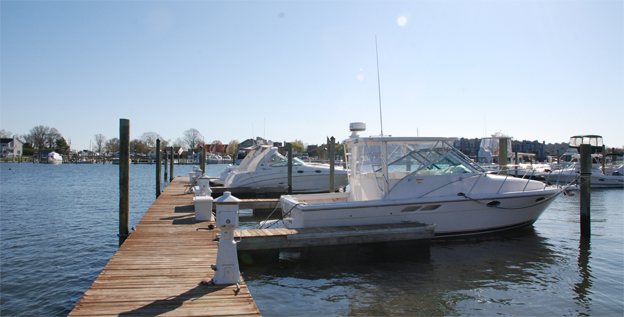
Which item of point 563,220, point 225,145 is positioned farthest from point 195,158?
point 563,220

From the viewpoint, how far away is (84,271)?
27.5ft

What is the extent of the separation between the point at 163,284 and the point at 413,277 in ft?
14.8

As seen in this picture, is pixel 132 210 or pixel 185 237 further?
pixel 132 210

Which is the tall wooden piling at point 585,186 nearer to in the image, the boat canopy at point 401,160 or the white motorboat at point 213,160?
the boat canopy at point 401,160

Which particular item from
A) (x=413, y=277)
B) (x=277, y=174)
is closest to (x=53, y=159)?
(x=277, y=174)

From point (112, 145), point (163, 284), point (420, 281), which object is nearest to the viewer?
point (163, 284)

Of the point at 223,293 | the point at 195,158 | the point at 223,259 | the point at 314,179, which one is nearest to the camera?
the point at 223,293

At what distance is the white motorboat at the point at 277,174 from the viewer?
771 inches

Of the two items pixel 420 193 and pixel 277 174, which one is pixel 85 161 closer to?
pixel 277 174

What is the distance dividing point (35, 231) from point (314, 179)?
38.6 ft

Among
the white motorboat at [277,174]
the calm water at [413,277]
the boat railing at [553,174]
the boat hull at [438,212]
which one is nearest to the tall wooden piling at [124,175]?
the calm water at [413,277]

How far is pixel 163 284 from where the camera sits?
17.1 ft

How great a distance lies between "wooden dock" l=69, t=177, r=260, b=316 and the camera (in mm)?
4371

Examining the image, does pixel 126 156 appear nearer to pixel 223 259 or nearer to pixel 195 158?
pixel 223 259
